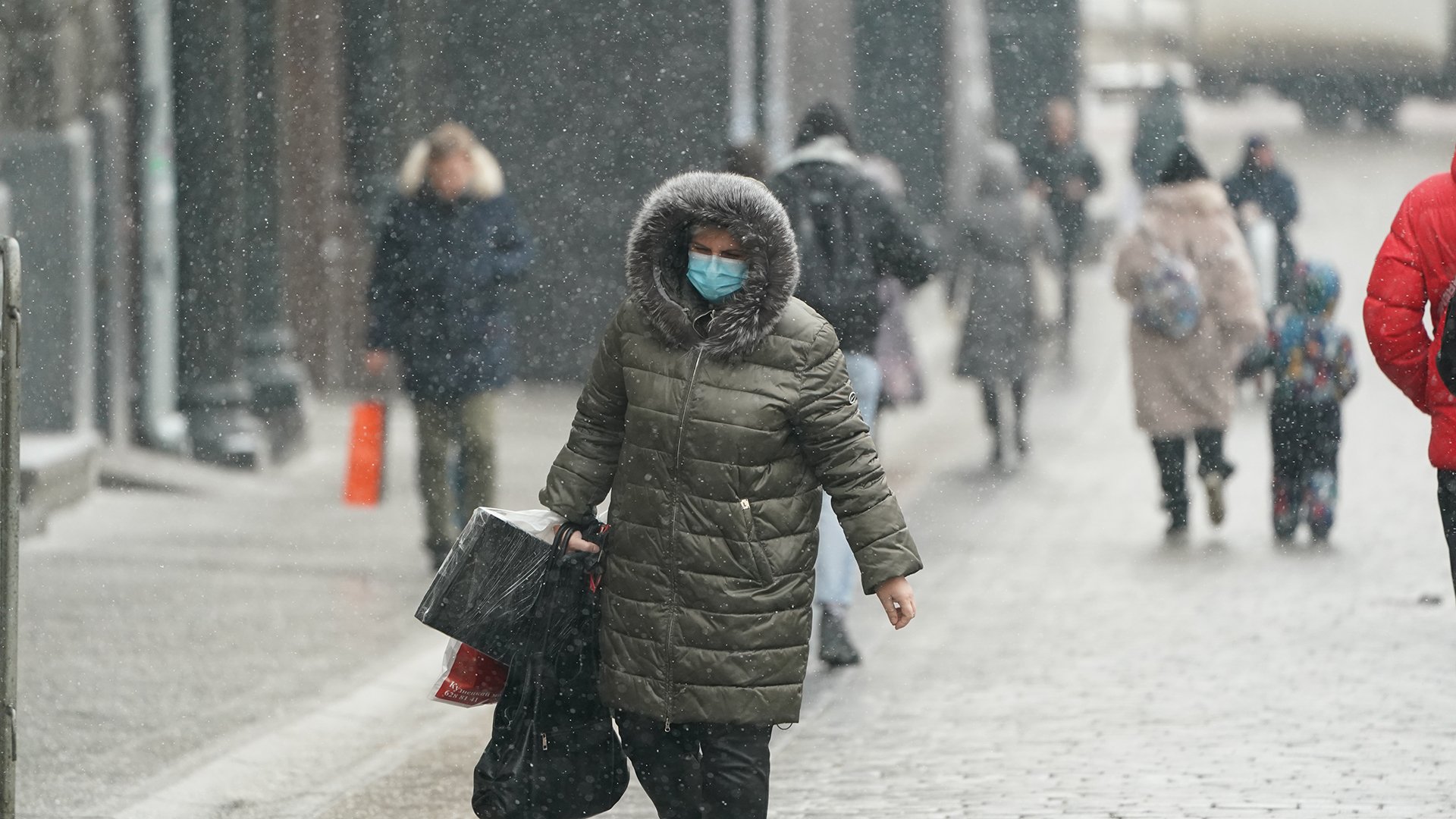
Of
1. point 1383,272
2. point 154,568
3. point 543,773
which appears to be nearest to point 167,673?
point 154,568

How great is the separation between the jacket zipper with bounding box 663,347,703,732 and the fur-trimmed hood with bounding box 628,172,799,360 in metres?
0.10

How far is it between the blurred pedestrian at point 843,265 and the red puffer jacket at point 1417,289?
7.79 feet

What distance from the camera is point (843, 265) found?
24.5 ft

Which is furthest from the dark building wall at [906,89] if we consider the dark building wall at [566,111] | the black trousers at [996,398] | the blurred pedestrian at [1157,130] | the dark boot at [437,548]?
the dark boot at [437,548]

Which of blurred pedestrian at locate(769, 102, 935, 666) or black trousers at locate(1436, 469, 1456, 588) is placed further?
blurred pedestrian at locate(769, 102, 935, 666)

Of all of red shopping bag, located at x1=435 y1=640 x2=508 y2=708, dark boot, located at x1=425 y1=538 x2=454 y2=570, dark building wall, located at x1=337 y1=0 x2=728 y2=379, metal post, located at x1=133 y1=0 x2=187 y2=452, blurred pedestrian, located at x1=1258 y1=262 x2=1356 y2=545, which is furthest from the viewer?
dark building wall, located at x1=337 y1=0 x2=728 y2=379

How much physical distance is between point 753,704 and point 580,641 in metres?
0.40

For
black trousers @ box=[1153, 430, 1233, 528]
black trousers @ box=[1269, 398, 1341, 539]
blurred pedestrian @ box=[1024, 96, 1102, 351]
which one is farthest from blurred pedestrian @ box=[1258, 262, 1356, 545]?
blurred pedestrian @ box=[1024, 96, 1102, 351]

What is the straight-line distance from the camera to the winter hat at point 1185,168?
32.2 feet

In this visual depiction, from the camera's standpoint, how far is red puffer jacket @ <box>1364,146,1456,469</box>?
5.13 m

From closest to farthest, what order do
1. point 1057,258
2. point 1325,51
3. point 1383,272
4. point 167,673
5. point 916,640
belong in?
point 1383,272 < point 167,673 < point 916,640 < point 1057,258 < point 1325,51

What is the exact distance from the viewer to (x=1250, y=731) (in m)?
6.33

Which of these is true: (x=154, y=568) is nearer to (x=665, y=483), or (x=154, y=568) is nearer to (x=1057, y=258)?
(x=665, y=483)

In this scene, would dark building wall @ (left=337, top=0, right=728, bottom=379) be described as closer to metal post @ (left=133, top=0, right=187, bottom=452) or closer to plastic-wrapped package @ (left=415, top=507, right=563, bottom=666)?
metal post @ (left=133, top=0, right=187, bottom=452)
